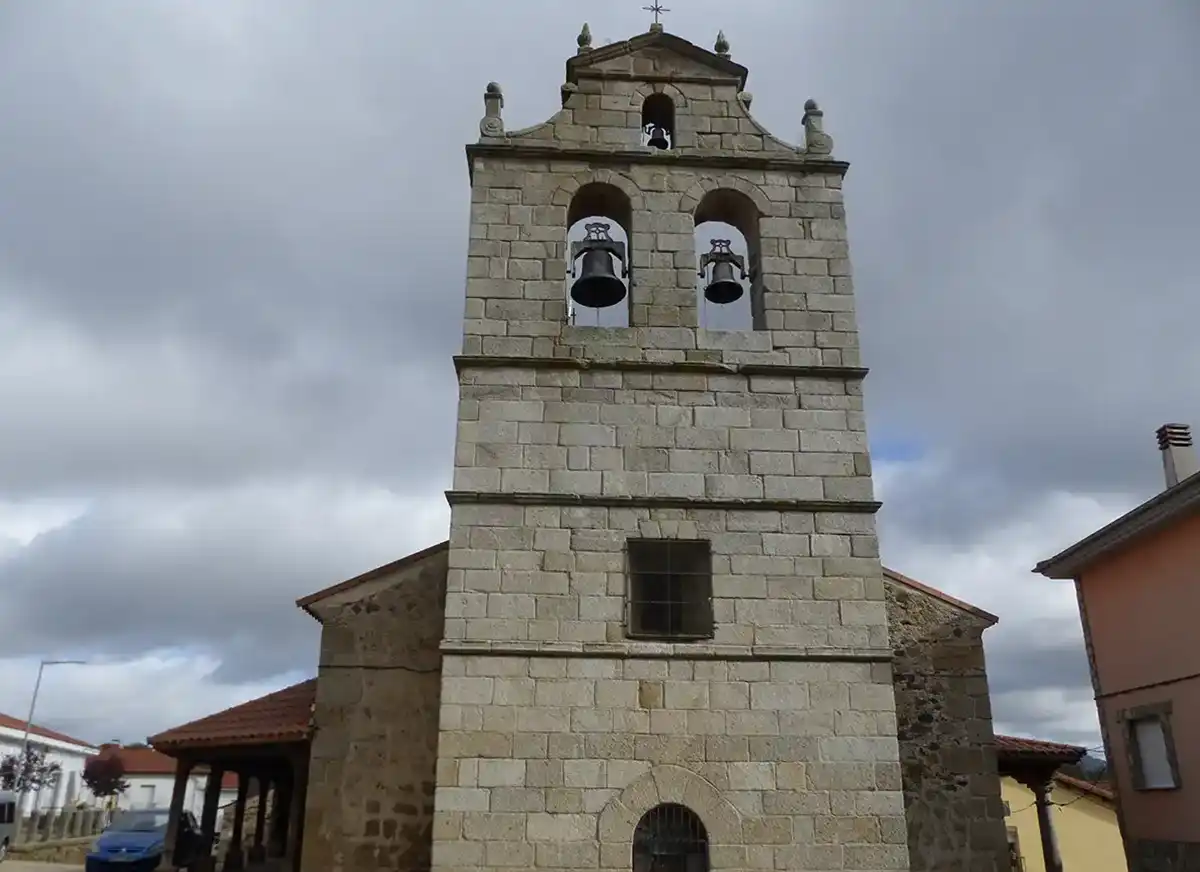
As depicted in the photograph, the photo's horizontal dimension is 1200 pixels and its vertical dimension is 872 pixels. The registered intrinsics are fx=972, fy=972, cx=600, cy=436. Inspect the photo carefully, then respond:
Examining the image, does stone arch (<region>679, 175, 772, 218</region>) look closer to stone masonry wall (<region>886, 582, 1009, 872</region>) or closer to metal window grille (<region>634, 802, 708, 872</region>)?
stone masonry wall (<region>886, 582, 1009, 872</region>)

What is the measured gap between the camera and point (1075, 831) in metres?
16.6

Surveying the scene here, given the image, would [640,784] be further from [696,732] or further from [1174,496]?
[1174,496]

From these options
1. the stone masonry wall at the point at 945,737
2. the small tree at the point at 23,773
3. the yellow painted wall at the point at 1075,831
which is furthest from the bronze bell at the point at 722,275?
the small tree at the point at 23,773

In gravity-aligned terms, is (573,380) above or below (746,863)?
above

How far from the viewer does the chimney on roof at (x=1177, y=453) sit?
41.7 feet

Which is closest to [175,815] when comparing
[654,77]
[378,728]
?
[378,728]

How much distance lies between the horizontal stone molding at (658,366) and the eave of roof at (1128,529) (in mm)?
4777

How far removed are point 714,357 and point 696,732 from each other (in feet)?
9.90

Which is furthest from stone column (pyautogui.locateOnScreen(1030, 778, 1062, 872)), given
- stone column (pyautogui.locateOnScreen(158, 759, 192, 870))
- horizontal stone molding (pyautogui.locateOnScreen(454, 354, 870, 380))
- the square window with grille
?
stone column (pyautogui.locateOnScreen(158, 759, 192, 870))

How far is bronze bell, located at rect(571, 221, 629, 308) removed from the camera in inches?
331

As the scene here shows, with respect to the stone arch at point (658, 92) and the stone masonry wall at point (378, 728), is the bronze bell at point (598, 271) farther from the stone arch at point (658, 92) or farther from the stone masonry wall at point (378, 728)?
the stone masonry wall at point (378, 728)

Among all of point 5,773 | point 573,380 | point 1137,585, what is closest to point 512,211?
point 573,380

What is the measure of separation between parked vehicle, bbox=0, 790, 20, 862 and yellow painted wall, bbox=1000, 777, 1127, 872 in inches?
776

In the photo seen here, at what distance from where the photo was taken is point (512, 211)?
8.59 metres
